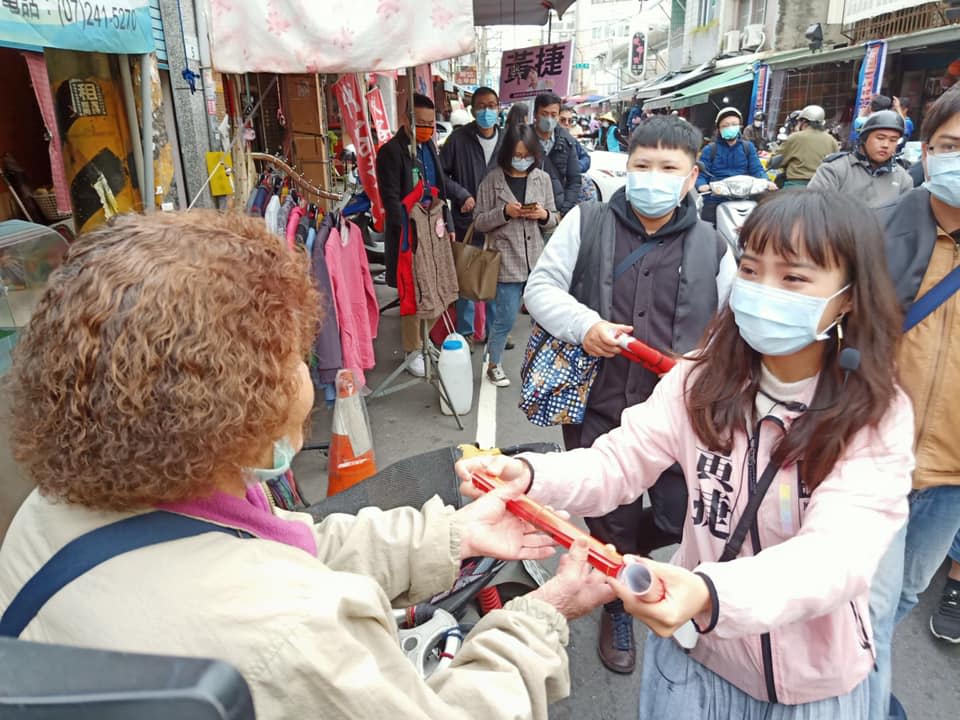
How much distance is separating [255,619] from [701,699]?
1.18m

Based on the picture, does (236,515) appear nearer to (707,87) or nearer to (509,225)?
(509,225)

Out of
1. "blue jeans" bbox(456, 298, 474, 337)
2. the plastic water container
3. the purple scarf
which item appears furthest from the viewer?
"blue jeans" bbox(456, 298, 474, 337)

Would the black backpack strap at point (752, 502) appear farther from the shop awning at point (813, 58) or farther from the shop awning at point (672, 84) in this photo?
the shop awning at point (672, 84)

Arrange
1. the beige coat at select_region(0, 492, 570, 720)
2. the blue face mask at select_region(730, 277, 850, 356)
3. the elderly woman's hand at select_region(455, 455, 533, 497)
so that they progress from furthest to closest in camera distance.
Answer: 1. the elderly woman's hand at select_region(455, 455, 533, 497)
2. the blue face mask at select_region(730, 277, 850, 356)
3. the beige coat at select_region(0, 492, 570, 720)

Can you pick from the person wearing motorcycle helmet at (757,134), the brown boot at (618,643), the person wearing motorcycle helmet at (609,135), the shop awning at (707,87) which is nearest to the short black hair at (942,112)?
the brown boot at (618,643)

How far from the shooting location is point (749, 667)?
1394 mm

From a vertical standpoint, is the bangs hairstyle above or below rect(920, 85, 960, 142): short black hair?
below

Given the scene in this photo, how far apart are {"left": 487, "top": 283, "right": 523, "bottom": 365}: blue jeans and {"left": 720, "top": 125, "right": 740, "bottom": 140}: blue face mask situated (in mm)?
4492

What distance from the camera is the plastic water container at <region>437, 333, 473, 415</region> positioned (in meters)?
4.75

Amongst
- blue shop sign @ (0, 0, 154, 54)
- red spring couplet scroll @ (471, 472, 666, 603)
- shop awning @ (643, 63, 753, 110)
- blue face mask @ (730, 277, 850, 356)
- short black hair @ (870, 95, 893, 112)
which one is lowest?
red spring couplet scroll @ (471, 472, 666, 603)

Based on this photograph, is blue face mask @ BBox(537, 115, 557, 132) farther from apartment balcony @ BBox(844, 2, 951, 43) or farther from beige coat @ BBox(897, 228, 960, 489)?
apartment balcony @ BBox(844, 2, 951, 43)

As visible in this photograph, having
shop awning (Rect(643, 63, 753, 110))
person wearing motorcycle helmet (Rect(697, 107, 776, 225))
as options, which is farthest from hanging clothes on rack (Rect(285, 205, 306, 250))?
shop awning (Rect(643, 63, 753, 110))

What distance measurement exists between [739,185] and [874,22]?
14016 mm

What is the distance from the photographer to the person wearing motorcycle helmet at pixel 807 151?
7.88 metres
